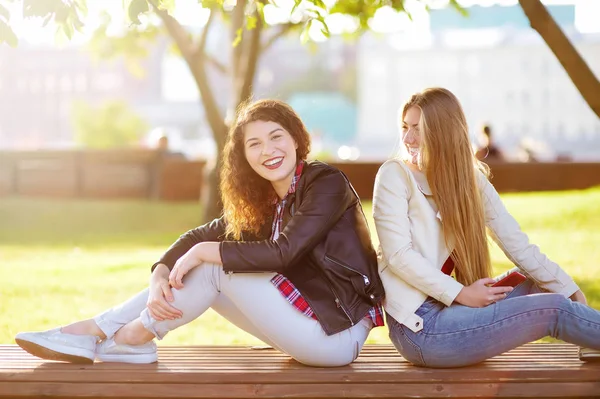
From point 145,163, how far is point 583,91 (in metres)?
14.1

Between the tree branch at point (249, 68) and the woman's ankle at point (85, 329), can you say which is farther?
the tree branch at point (249, 68)

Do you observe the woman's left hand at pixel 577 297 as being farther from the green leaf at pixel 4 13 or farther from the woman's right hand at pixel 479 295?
the green leaf at pixel 4 13

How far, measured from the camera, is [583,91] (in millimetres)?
6000

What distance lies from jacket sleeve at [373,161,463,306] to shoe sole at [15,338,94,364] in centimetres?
129

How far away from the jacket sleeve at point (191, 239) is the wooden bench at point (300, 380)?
483mm

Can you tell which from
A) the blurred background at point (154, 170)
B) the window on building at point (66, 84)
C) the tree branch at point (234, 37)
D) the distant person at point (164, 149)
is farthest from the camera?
the window on building at point (66, 84)

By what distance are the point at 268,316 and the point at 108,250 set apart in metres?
9.94

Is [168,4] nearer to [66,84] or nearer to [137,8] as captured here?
[137,8]

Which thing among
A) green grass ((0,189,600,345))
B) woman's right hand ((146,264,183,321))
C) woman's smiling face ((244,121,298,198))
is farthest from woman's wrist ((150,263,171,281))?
green grass ((0,189,600,345))

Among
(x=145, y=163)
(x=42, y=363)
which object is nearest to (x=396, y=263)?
(x=42, y=363)

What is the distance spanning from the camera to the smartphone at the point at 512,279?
3.65 m

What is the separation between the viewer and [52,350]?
3.64 meters

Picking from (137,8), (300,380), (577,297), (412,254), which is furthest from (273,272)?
(137,8)

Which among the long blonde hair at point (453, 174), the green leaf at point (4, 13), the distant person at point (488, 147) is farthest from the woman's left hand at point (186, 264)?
the distant person at point (488, 147)
